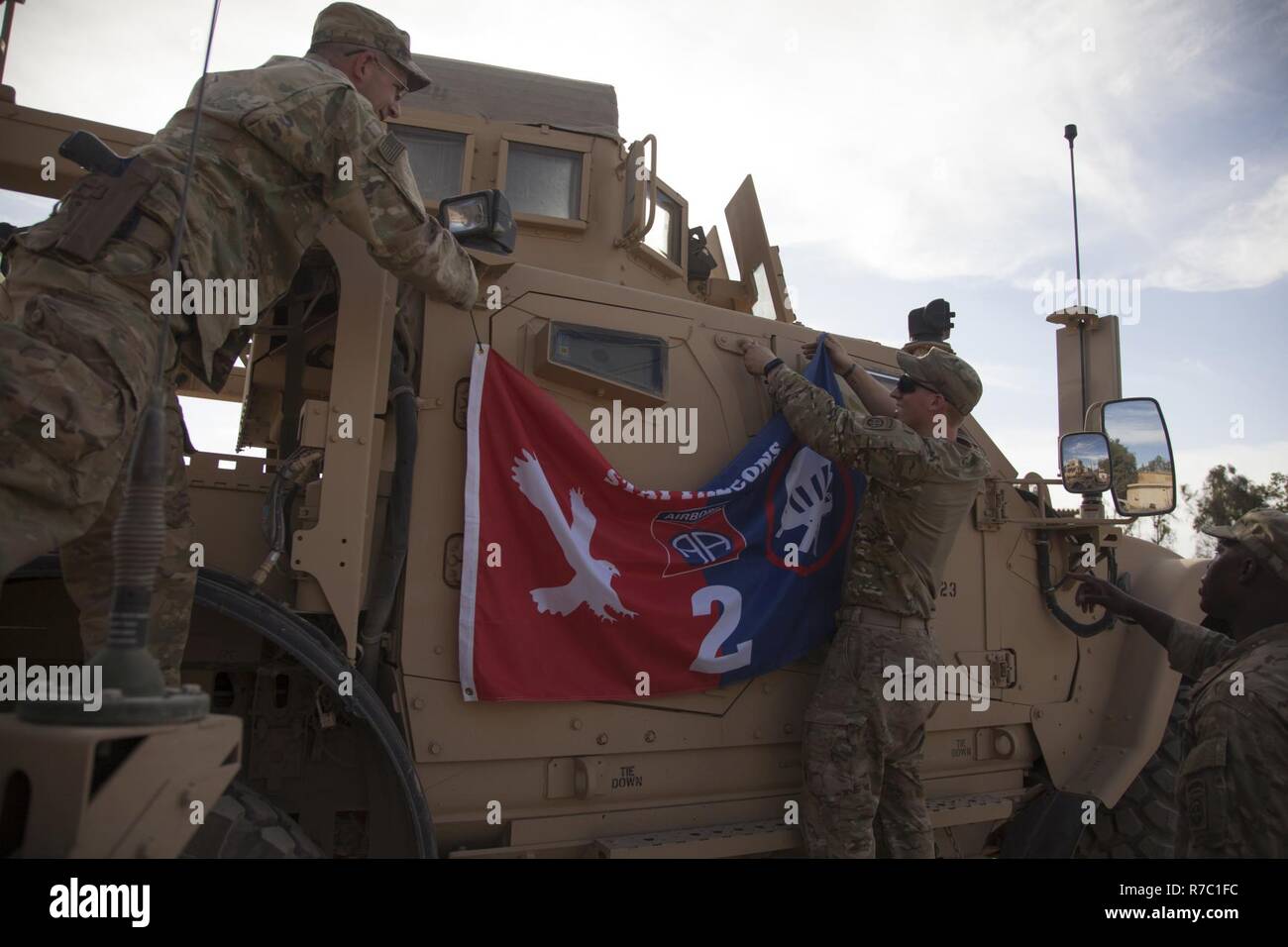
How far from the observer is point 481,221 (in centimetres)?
296

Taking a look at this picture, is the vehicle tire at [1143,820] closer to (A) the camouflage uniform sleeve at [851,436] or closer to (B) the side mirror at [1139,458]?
(B) the side mirror at [1139,458]

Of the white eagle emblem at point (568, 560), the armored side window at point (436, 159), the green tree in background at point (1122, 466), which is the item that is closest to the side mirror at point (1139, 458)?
the green tree in background at point (1122, 466)

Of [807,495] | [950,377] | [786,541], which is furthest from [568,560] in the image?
[950,377]

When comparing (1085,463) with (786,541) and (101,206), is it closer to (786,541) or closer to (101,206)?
(786,541)

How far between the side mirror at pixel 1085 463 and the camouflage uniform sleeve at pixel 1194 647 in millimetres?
829

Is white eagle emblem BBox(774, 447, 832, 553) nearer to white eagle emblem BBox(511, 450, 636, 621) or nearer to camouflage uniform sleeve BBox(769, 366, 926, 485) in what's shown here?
camouflage uniform sleeve BBox(769, 366, 926, 485)

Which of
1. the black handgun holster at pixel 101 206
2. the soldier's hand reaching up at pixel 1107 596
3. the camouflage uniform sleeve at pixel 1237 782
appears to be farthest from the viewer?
the soldier's hand reaching up at pixel 1107 596

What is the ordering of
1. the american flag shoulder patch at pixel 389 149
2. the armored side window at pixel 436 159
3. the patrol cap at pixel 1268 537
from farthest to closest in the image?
the armored side window at pixel 436 159
the patrol cap at pixel 1268 537
the american flag shoulder patch at pixel 389 149

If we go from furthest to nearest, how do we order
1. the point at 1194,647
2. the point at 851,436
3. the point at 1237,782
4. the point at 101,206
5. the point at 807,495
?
the point at 807,495 → the point at 851,436 → the point at 1194,647 → the point at 1237,782 → the point at 101,206

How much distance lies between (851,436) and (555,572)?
3.68 feet

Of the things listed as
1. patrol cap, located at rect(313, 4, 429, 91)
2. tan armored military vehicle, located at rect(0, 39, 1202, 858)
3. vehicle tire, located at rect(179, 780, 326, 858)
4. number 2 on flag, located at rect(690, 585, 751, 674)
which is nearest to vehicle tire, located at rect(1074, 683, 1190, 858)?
tan armored military vehicle, located at rect(0, 39, 1202, 858)

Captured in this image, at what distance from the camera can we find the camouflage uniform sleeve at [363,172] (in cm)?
227

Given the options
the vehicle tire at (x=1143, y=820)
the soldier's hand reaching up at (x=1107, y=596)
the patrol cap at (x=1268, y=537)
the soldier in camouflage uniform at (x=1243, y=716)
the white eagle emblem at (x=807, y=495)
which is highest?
the white eagle emblem at (x=807, y=495)

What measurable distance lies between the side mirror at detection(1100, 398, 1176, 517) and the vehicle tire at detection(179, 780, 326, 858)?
3.20 metres
